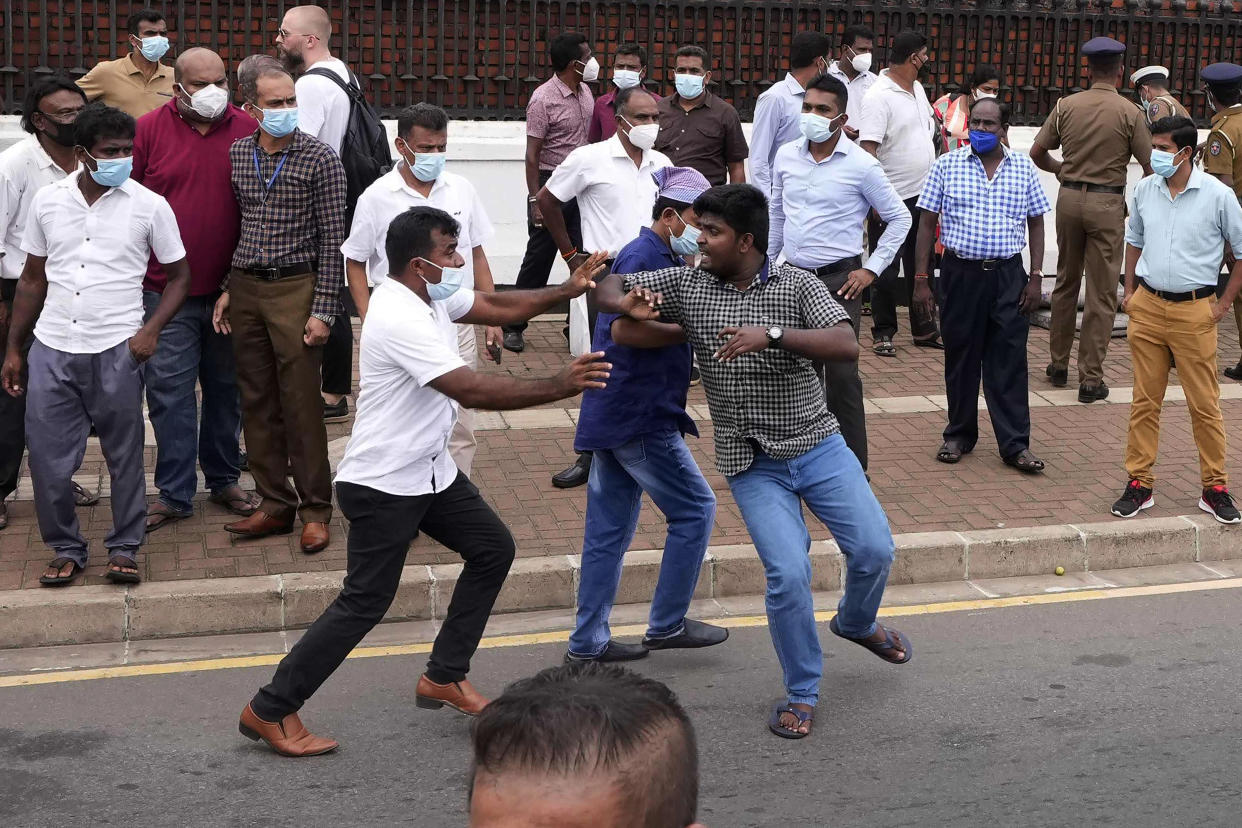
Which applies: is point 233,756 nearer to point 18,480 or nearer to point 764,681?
point 764,681

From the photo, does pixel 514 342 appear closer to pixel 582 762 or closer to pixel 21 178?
pixel 21 178

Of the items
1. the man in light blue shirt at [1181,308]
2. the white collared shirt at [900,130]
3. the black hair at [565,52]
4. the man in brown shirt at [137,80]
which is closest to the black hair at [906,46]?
the white collared shirt at [900,130]

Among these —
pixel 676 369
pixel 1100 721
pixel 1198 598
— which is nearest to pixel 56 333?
pixel 676 369

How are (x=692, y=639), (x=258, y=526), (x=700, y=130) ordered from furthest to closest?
(x=700, y=130) → (x=258, y=526) → (x=692, y=639)

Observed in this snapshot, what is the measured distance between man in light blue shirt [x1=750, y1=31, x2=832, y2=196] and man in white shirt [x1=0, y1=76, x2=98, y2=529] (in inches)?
188

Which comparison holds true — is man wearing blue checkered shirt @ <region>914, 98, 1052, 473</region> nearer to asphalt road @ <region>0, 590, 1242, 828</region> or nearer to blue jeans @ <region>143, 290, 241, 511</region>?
asphalt road @ <region>0, 590, 1242, 828</region>

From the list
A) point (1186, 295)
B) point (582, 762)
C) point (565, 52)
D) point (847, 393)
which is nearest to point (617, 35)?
point (565, 52)

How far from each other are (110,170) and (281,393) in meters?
1.26

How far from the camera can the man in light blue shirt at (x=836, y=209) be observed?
26.6 ft

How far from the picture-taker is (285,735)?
5.32 m

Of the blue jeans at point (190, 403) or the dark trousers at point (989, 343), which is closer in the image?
the blue jeans at point (190, 403)

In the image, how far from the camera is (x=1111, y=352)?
38.6 feet

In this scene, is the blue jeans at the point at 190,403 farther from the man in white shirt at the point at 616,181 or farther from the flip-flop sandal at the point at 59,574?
the man in white shirt at the point at 616,181

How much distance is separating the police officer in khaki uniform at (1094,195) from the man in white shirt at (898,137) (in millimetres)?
955
